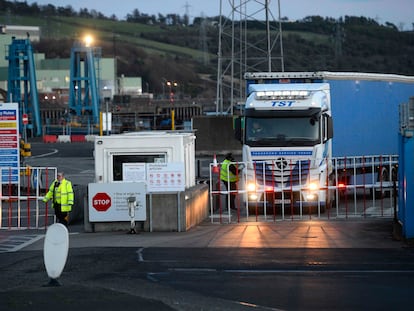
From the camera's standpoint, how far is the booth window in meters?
25.4

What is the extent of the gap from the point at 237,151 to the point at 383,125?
26.6 meters

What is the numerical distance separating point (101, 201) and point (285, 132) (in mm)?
6682

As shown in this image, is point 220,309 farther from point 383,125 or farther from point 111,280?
point 383,125

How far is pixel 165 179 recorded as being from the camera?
24.0 m

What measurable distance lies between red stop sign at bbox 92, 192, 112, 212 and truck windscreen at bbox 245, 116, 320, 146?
19.6 ft

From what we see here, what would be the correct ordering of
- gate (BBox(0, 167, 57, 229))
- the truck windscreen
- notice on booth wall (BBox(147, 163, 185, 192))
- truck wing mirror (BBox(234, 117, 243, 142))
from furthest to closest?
truck wing mirror (BBox(234, 117, 243, 142)), the truck windscreen, gate (BBox(0, 167, 57, 229)), notice on booth wall (BBox(147, 163, 185, 192))

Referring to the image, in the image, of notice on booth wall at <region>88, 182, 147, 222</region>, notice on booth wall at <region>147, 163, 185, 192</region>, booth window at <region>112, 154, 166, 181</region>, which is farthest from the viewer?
booth window at <region>112, 154, 166, 181</region>

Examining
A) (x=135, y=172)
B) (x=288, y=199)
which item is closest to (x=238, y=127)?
(x=288, y=199)

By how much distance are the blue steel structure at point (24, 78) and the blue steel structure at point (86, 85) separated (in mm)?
7159

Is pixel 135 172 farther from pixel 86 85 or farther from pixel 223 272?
pixel 86 85

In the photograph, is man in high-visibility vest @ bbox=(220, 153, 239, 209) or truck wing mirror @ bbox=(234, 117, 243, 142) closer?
truck wing mirror @ bbox=(234, 117, 243, 142)

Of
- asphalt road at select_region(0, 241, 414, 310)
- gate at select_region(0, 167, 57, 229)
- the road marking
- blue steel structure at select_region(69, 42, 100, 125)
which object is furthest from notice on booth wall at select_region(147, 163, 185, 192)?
blue steel structure at select_region(69, 42, 100, 125)

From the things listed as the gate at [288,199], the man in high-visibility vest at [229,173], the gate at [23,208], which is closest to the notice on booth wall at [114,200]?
the gate at [23,208]

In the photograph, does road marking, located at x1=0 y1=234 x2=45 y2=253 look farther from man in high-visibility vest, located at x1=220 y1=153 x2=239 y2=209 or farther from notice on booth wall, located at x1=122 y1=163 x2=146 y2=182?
man in high-visibility vest, located at x1=220 y1=153 x2=239 y2=209
